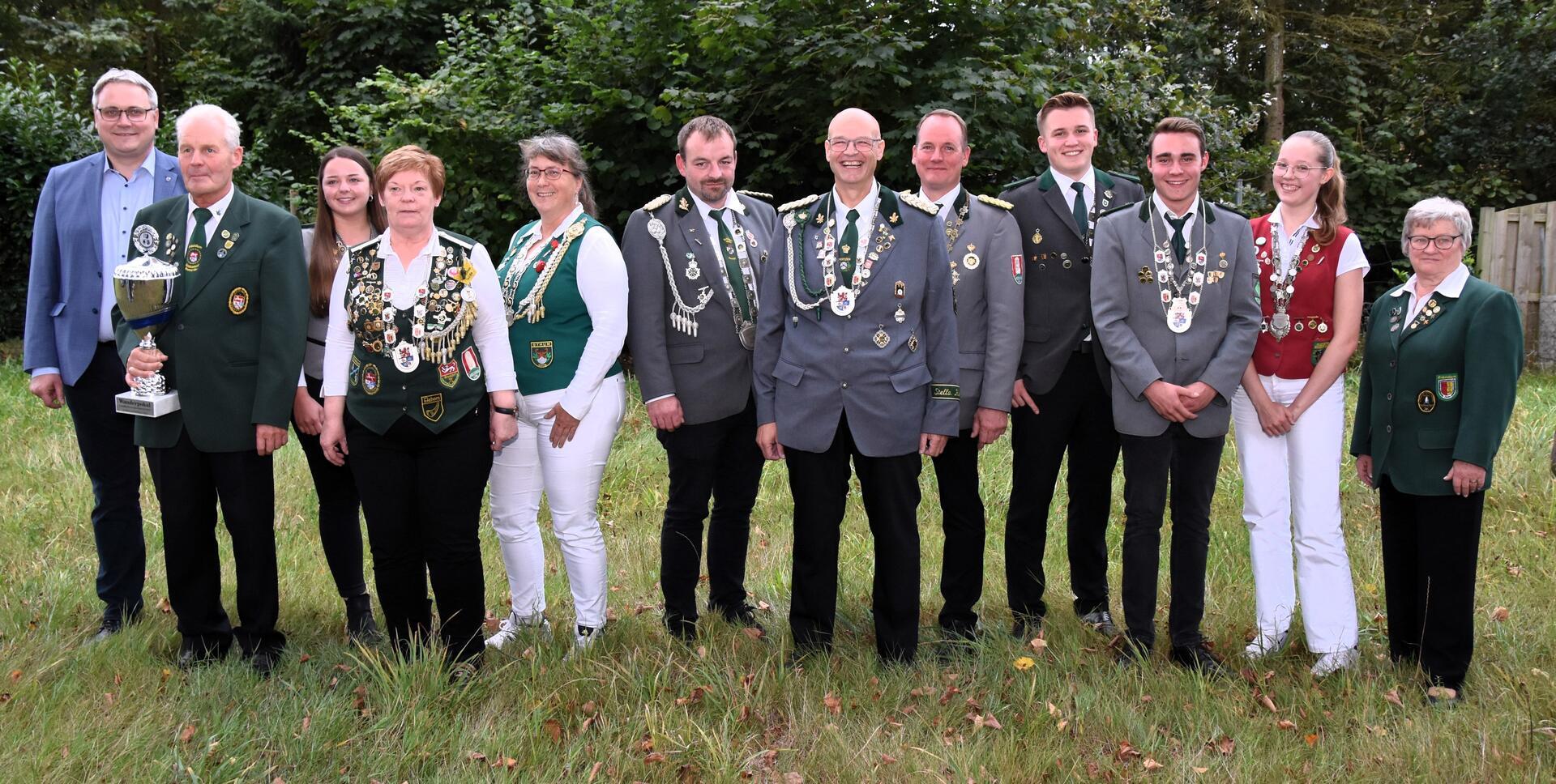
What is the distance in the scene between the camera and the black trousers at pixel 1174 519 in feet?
14.4

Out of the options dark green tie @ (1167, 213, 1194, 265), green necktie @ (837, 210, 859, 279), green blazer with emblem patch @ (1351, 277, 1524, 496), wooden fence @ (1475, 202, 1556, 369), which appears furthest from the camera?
wooden fence @ (1475, 202, 1556, 369)

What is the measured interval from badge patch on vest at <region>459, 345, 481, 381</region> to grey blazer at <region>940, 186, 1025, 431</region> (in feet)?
5.97

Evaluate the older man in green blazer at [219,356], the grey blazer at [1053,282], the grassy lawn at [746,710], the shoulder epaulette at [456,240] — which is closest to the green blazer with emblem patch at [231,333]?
the older man in green blazer at [219,356]

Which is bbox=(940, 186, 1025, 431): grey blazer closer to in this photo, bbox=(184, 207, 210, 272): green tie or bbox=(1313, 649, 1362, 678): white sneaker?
bbox=(1313, 649, 1362, 678): white sneaker

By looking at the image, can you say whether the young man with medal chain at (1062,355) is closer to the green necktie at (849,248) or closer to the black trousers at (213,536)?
the green necktie at (849,248)

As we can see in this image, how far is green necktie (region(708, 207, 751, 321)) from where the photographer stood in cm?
461

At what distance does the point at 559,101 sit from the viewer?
1038 centimetres

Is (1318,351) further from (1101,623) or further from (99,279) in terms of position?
(99,279)

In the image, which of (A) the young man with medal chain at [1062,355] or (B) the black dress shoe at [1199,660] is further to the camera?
(A) the young man with medal chain at [1062,355]

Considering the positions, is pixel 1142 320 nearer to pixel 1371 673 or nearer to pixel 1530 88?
pixel 1371 673

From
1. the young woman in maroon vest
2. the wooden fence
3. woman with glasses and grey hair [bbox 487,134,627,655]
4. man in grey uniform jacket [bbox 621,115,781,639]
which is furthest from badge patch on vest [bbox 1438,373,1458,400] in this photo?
the wooden fence

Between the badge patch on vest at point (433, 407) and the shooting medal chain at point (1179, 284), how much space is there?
2.64 meters

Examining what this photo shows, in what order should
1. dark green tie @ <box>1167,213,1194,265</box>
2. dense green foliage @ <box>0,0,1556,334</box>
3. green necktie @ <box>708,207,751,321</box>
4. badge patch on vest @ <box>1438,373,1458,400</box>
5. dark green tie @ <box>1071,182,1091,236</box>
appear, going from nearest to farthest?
1. badge patch on vest @ <box>1438,373,1458,400</box>
2. dark green tie @ <box>1167,213,1194,265</box>
3. green necktie @ <box>708,207,751,321</box>
4. dark green tie @ <box>1071,182,1091,236</box>
5. dense green foliage @ <box>0,0,1556,334</box>

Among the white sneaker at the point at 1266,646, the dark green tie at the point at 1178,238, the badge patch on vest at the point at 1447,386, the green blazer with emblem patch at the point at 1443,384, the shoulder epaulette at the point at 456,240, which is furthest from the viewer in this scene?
the white sneaker at the point at 1266,646
